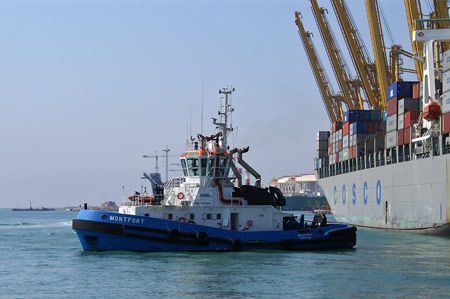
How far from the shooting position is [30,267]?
101ft

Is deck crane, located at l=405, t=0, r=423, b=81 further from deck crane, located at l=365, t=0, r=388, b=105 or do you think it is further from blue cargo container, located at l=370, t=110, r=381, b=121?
blue cargo container, located at l=370, t=110, r=381, b=121

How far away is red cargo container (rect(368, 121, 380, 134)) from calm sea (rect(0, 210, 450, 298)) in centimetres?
3165

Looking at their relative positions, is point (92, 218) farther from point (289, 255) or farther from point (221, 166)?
point (289, 255)

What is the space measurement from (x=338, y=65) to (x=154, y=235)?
174 ft

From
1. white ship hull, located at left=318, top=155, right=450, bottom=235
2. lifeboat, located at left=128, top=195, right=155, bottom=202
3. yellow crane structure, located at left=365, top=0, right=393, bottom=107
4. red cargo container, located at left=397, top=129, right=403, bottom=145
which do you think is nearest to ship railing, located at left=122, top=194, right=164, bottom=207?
lifeboat, located at left=128, top=195, right=155, bottom=202

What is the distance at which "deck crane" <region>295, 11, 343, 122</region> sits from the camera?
84.3 metres

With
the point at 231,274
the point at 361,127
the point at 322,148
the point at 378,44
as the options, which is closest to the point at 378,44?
the point at 378,44

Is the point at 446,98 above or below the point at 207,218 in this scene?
above

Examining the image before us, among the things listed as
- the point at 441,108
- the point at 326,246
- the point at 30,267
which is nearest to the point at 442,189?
the point at 441,108

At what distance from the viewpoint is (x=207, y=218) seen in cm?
3253

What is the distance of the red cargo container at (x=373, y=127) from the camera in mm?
66750

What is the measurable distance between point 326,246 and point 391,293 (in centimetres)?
1165

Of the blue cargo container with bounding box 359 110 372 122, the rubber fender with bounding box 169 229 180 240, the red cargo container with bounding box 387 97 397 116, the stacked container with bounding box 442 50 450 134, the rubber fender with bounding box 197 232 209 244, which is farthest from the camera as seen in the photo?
the blue cargo container with bounding box 359 110 372 122

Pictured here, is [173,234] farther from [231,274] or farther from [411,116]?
[411,116]
